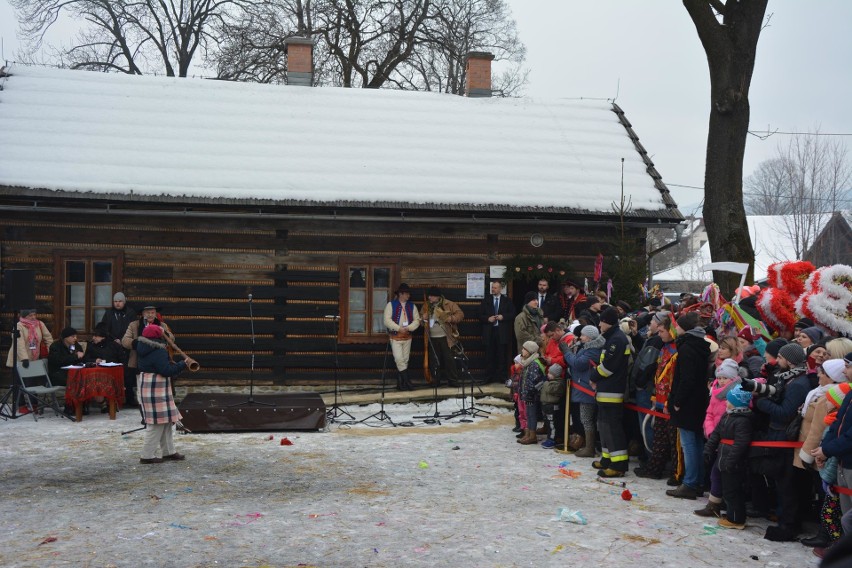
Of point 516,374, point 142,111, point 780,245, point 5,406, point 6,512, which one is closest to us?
point 6,512

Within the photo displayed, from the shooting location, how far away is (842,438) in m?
6.95

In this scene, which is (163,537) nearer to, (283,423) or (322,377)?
(283,423)

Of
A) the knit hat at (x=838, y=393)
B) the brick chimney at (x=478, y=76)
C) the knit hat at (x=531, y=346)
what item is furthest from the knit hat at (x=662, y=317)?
the brick chimney at (x=478, y=76)

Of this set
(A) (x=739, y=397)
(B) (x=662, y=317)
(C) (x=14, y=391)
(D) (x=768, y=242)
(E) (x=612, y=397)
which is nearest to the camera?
(A) (x=739, y=397)

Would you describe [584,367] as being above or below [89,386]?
above

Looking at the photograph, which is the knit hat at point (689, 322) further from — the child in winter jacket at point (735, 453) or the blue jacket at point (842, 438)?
the blue jacket at point (842, 438)

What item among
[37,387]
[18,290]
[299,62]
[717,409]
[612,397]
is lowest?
[37,387]

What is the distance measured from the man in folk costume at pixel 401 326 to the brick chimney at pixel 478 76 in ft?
23.4

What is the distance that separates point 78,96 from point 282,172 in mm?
5005

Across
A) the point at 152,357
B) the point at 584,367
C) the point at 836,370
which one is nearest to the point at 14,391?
the point at 152,357

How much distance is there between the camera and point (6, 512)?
8.53 meters

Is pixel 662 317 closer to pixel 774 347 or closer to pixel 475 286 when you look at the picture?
pixel 774 347

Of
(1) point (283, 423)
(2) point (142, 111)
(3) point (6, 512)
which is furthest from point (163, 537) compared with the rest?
(2) point (142, 111)

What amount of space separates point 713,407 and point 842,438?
6.08 feet
